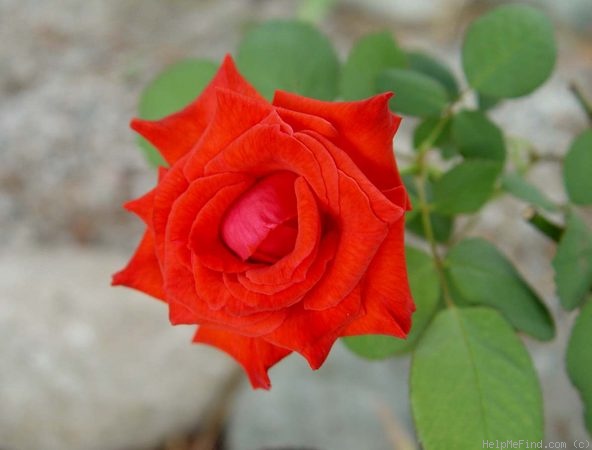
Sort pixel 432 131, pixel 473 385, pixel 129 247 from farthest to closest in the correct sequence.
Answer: pixel 129 247, pixel 432 131, pixel 473 385

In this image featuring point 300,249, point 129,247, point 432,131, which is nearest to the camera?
point 300,249

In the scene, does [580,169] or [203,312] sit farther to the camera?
[580,169]

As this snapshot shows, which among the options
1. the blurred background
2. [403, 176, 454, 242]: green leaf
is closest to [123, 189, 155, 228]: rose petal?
[403, 176, 454, 242]: green leaf

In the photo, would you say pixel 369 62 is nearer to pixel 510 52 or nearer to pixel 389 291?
pixel 510 52

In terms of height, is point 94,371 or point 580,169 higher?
point 580,169

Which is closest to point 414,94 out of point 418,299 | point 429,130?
point 429,130

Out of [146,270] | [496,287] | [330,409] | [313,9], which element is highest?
[146,270]

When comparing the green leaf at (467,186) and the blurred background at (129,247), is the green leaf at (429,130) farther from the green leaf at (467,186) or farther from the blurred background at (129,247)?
the blurred background at (129,247)

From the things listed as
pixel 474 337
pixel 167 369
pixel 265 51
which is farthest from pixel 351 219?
pixel 167 369
